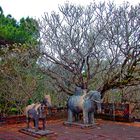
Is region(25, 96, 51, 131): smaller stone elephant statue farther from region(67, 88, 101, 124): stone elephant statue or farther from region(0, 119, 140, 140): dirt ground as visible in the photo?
region(67, 88, 101, 124): stone elephant statue

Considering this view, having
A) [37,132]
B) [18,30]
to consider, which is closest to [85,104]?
[37,132]

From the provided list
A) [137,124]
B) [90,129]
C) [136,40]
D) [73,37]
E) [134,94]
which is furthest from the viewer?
[134,94]

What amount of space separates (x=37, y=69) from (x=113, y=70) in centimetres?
318

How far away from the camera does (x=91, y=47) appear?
1179 centimetres

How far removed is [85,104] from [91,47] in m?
3.11

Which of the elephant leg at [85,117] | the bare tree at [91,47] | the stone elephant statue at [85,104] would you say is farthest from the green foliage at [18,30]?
the elephant leg at [85,117]

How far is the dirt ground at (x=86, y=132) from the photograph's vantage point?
7.89 meters

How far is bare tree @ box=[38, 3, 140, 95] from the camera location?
11.5 metres

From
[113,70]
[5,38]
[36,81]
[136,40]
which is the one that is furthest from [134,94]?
[5,38]

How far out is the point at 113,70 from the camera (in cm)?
1202

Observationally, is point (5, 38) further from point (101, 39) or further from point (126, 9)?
point (126, 9)

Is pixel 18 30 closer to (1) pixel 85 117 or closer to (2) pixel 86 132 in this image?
(1) pixel 85 117

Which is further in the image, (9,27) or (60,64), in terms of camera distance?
(60,64)

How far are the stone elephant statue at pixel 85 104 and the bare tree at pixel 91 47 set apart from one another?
7.63ft
